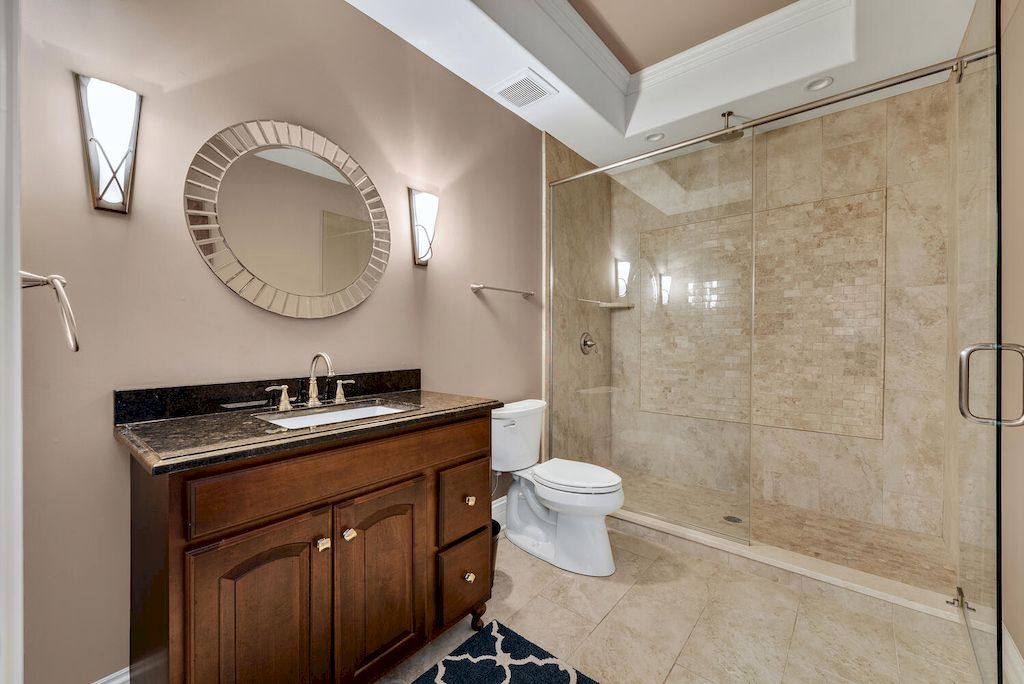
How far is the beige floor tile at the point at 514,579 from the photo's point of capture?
1823mm

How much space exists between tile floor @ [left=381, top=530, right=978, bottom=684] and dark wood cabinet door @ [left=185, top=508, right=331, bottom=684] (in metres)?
0.48

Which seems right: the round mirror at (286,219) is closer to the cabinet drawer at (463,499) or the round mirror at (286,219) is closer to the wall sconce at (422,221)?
the wall sconce at (422,221)

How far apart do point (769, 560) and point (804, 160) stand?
2318 millimetres

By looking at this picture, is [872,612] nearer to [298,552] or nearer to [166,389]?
[298,552]

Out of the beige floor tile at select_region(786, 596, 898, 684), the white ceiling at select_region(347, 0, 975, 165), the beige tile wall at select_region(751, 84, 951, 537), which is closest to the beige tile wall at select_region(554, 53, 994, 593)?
the beige tile wall at select_region(751, 84, 951, 537)

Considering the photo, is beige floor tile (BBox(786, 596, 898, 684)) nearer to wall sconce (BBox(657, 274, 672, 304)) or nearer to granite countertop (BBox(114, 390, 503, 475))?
granite countertop (BBox(114, 390, 503, 475))

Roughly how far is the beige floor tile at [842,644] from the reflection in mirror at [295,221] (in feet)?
7.15

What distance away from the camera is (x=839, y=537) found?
2334 millimetres

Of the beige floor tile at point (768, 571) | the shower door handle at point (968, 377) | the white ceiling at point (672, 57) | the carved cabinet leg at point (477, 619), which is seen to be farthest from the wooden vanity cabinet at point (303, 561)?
the white ceiling at point (672, 57)

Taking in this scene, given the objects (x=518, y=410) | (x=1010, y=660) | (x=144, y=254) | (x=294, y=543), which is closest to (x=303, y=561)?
(x=294, y=543)

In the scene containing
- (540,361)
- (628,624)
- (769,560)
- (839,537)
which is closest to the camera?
(628,624)

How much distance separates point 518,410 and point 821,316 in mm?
1948

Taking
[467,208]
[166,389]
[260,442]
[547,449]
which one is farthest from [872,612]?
[166,389]

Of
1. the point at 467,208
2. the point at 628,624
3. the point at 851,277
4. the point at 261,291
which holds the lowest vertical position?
the point at 628,624
